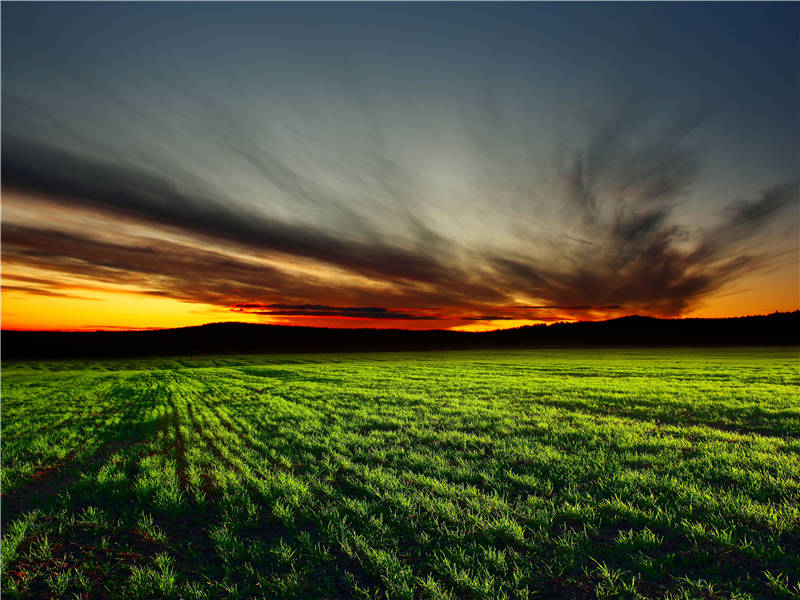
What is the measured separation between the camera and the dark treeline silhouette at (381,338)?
106m

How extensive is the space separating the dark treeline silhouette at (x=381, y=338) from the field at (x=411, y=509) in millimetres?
98580

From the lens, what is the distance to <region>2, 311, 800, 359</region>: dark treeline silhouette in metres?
106

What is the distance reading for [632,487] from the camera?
270 inches

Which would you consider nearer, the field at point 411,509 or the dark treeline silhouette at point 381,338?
the field at point 411,509

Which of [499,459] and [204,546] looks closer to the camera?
[204,546]

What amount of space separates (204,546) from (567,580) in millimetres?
4934

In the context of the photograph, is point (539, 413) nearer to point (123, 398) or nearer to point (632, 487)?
point (632, 487)

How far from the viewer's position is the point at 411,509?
6262mm

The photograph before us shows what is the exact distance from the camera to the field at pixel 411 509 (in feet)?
14.9

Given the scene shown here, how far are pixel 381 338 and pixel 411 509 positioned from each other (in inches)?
4933

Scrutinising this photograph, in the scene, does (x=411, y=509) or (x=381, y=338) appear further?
(x=381, y=338)

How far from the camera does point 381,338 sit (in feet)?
Answer: 430

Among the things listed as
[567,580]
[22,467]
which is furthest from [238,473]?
[567,580]

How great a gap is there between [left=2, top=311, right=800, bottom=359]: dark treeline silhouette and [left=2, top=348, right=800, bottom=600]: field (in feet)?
323
